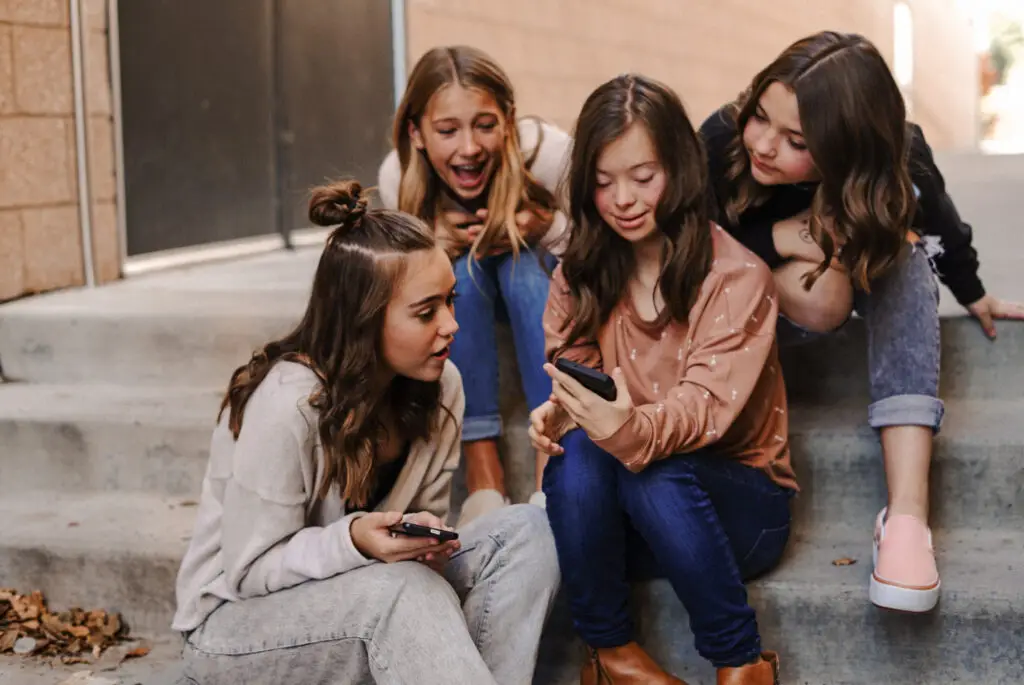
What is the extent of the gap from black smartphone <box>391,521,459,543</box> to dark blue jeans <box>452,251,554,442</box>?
2.32 ft

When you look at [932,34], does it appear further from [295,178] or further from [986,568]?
[986,568]

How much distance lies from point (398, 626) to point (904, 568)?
0.84m

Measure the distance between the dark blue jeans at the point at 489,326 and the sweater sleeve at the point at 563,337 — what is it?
0.96 feet

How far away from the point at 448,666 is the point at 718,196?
107cm

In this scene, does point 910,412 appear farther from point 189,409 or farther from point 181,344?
point 181,344

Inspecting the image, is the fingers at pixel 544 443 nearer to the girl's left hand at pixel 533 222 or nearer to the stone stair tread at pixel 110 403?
the girl's left hand at pixel 533 222

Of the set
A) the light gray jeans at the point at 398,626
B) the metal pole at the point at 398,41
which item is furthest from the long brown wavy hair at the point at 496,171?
the metal pole at the point at 398,41

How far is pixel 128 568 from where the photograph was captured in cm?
252

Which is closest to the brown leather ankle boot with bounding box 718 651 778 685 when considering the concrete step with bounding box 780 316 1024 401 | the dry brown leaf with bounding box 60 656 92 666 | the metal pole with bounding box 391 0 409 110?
the concrete step with bounding box 780 316 1024 401

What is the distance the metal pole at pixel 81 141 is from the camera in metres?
3.73

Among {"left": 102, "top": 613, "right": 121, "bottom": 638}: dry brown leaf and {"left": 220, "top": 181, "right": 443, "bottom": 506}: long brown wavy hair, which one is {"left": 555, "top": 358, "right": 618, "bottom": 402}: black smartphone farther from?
{"left": 102, "top": 613, "right": 121, "bottom": 638}: dry brown leaf

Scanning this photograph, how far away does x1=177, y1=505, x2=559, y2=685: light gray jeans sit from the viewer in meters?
1.86

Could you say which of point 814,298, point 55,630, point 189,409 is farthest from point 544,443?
point 189,409

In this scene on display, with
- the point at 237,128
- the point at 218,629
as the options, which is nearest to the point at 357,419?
the point at 218,629
